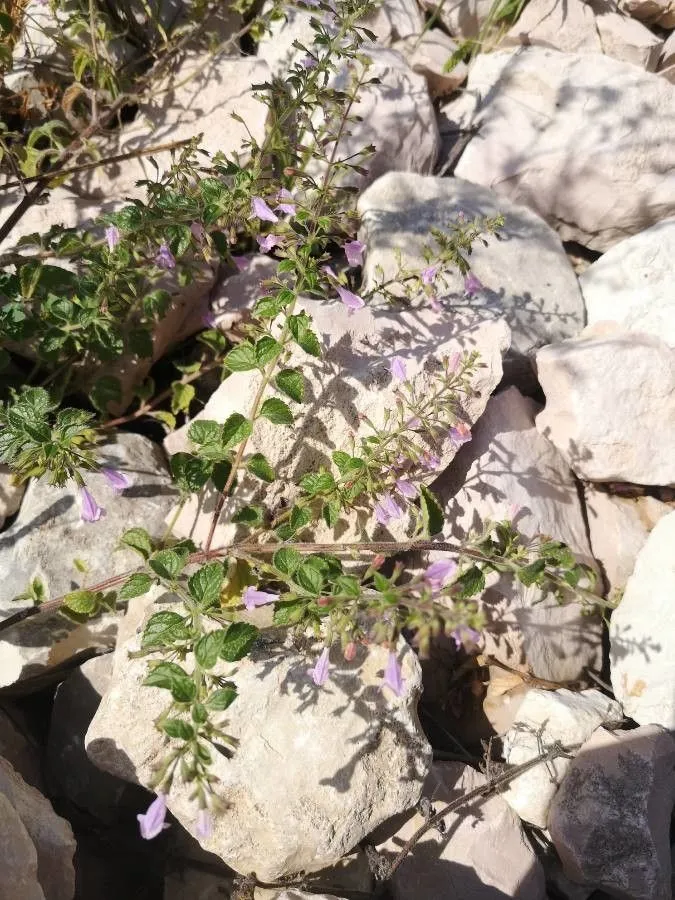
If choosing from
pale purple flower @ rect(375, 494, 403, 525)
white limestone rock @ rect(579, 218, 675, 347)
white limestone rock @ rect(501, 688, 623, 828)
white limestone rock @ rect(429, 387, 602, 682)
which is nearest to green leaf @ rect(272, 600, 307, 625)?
pale purple flower @ rect(375, 494, 403, 525)

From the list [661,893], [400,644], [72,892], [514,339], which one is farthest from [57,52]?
[661,893]

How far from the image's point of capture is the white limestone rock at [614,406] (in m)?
3.22

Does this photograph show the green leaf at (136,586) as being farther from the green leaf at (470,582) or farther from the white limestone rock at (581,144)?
the white limestone rock at (581,144)

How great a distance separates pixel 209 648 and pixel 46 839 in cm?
94

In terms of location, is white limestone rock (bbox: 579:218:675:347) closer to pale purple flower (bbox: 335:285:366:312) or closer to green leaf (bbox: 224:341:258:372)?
pale purple flower (bbox: 335:285:366:312)

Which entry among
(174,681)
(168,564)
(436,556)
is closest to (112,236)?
(168,564)

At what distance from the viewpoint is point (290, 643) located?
2633mm

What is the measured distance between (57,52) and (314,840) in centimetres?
361

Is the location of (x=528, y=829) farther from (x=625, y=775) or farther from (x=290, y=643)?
(x=290, y=643)

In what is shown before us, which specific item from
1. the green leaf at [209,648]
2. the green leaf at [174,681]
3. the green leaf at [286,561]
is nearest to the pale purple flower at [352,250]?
the green leaf at [286,561]

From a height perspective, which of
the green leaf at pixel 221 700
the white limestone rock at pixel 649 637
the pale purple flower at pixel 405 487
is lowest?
the white limestone rock at pixel 649 637

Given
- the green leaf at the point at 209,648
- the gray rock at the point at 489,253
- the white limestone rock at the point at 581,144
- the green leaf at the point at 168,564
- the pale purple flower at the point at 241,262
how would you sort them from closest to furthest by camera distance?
the green leaf at the point at 209,648, the green leaf at the point at 168,564, the pale purple flower at the point at 241,262, the gray rock at the point at 489,253, the white limestone rock at the point at 581,144

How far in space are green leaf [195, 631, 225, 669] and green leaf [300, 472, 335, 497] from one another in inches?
27.2

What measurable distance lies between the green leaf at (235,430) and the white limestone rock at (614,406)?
148 cm
